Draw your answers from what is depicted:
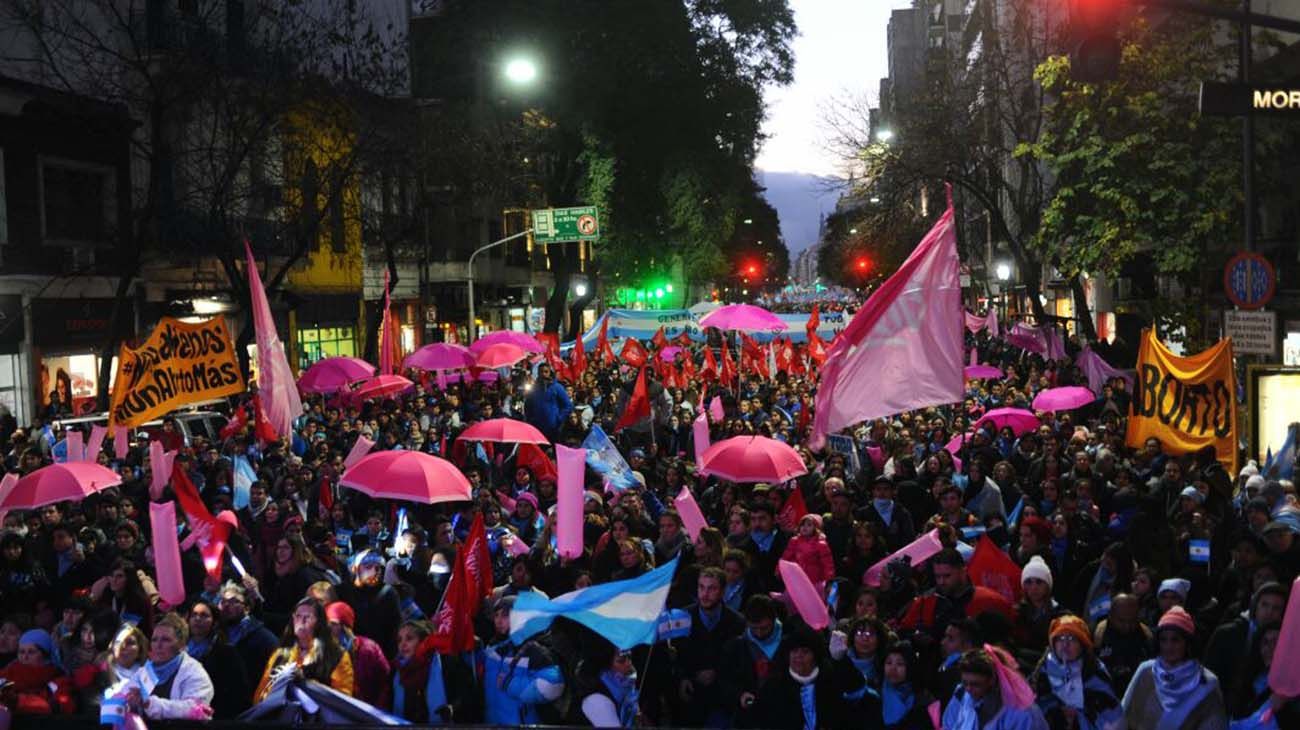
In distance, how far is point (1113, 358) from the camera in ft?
84.0

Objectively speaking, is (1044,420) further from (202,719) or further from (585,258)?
(585,258)

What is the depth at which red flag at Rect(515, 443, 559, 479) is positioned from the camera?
13.1 meters

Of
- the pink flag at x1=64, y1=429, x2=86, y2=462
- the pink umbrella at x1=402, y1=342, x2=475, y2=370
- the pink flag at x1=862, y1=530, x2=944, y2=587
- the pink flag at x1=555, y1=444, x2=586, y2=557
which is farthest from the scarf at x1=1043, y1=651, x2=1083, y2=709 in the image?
the pink umbrella at x1=402, y1=342, x2=475, y2=370

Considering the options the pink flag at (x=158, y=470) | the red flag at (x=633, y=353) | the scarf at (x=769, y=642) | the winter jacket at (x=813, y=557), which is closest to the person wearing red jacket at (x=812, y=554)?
the winter jacket at (x=813, y=557)

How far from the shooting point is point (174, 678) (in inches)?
247

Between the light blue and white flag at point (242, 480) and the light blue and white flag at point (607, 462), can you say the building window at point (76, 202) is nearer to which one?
the light blue and white flag at point (242, 480)

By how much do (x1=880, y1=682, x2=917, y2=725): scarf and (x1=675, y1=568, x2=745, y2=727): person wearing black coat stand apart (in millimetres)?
849

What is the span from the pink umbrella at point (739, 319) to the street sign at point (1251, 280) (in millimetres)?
9765

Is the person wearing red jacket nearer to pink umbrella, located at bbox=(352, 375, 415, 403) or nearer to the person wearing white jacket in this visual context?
the person wearing white jacket

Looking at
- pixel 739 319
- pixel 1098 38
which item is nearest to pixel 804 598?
pixel 1098 38

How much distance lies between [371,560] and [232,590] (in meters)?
0.91

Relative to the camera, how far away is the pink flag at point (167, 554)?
26.6 feet

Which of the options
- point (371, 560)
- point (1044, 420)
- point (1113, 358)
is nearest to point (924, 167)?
point (1113, 358)

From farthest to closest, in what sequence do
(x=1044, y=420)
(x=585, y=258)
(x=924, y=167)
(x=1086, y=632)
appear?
(x=585, y=258), (x=924, y=167), (x=1044, y=420), (x=1086, y=632)
